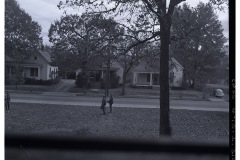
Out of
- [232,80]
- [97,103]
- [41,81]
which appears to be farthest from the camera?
[41,81]

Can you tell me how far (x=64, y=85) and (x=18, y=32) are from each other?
12779 mm

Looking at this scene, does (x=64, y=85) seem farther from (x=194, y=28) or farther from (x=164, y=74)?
(x=194, y=28)

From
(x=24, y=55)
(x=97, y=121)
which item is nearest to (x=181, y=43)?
(x=97, y=121)

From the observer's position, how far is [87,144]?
3.42 m

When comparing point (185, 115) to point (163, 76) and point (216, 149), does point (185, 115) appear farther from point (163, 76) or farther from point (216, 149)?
point (216, 149)

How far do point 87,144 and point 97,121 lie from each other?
4.92 metres

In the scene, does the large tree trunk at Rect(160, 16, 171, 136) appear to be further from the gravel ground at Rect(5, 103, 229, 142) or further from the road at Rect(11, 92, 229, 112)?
the road at Rect(11, 92, 229, 112)

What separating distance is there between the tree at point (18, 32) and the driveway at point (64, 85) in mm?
6014

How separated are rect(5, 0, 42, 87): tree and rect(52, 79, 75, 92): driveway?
6.01 m

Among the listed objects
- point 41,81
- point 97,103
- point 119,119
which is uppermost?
point 41,81

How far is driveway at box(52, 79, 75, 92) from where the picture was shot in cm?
1695

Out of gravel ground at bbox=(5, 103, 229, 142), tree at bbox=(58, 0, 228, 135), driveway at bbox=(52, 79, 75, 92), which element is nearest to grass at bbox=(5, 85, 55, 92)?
driveway at bbox=(52, 79, 75, 92)

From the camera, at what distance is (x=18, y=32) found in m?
6.54

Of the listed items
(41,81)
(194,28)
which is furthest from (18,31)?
(41,81)
